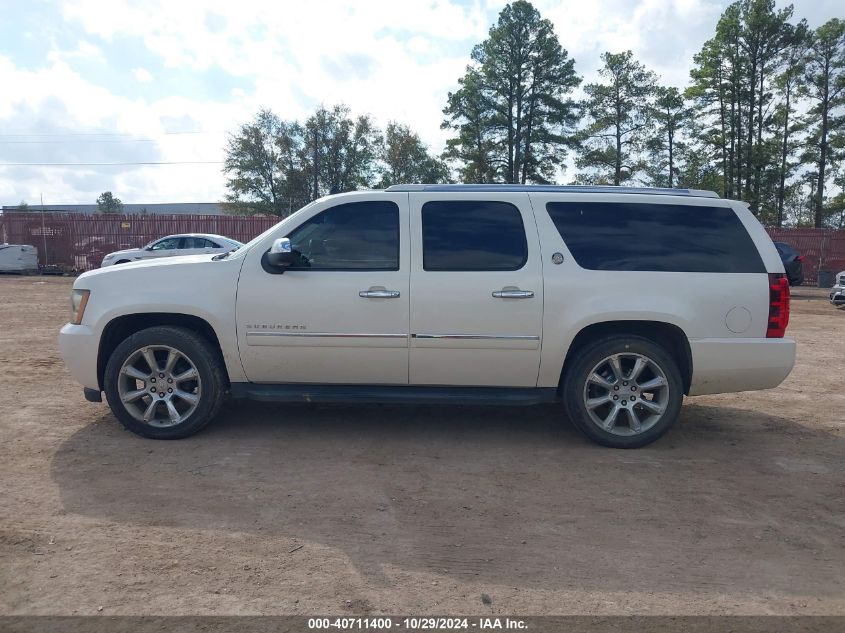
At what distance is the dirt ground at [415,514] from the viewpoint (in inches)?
124

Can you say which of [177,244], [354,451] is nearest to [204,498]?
[354,451]

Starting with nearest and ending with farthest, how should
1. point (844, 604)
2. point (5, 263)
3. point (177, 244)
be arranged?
1. point (844, 604)
2. point (177, 244)
3. point (5, 263)

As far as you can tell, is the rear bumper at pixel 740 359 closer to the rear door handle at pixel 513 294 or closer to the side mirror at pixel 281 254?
the rear door handle at pixel 513 294

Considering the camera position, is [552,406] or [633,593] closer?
[633,593]

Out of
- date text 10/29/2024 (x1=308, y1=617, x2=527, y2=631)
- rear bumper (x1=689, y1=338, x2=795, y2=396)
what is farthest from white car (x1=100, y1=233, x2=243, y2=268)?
date text 10/29/2024 (x1=308, y1=617, x2=527, y2=631)

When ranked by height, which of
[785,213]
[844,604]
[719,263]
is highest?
[785,213]

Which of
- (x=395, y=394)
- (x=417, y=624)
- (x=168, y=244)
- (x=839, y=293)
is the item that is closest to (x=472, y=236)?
(x=395, y=394)

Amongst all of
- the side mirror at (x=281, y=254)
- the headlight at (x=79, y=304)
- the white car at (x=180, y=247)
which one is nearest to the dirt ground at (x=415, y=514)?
the headlight at (x=79, y=304)

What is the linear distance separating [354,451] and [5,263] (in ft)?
91.7

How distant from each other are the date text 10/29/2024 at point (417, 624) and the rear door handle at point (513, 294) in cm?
253

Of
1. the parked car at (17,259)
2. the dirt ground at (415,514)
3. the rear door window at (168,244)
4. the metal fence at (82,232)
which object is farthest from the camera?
the metal fence at (82,232)

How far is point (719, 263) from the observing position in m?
5.15

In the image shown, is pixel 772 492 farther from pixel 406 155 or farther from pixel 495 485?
pixel 406 155

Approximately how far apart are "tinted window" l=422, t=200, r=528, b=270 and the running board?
0.93 m
